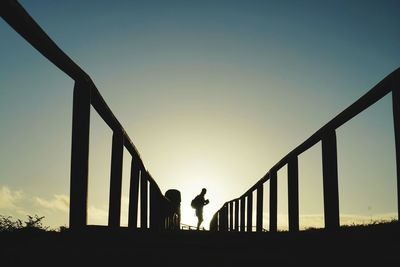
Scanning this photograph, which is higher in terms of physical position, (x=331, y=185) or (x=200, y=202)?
(x=200, y=202)

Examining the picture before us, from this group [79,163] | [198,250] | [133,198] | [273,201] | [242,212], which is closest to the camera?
[79,163]

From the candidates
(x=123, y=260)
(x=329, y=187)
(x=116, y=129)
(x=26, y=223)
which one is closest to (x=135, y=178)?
(x=116, y=129)

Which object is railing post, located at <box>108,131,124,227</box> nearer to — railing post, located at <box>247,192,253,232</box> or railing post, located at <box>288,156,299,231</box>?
railing post, located at <box>288,156,299,231</box>

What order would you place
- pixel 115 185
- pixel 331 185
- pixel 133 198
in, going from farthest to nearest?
pixel 133 198
pixel 115 185
pixel 331 185

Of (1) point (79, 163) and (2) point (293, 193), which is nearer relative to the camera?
(1) point (79, 163)

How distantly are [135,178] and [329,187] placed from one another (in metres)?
2.34

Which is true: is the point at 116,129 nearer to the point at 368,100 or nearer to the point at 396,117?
the point at 368,100

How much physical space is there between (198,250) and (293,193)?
96.5 inches

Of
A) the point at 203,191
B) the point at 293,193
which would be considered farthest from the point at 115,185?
the point at 203,191

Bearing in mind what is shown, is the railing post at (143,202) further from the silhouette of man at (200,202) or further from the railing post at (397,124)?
the silhouette of man at (200,202)

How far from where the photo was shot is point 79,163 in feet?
8.48

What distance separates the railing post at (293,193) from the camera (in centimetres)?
505

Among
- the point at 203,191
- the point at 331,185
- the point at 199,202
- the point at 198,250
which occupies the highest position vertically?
the point at 203,191

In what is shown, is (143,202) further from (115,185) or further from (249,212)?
(249,212)
